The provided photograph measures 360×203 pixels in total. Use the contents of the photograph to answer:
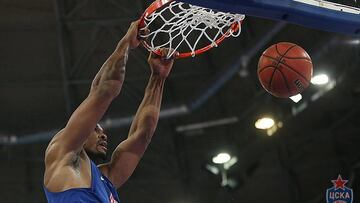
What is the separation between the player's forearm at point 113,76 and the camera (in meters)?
3.32

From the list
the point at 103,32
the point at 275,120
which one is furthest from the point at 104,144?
the point at 275,120

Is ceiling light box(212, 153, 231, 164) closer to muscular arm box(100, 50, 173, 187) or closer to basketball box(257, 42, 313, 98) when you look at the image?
basketball box(257, 42, 313, 98)

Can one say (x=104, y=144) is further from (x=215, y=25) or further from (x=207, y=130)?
(x=207, y=130)

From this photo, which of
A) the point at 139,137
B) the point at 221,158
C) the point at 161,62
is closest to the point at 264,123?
the point at 221,158

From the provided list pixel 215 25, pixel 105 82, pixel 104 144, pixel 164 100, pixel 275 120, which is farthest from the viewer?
pixel 164 100

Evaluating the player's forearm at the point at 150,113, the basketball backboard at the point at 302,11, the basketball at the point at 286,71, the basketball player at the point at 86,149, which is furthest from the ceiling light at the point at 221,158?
the basketball player at the point at 86,149

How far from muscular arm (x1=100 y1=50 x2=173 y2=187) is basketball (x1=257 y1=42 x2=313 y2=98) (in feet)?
2.82

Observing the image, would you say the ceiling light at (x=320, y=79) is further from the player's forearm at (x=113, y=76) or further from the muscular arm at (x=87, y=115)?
the muscular arm at (x=87, y=115)

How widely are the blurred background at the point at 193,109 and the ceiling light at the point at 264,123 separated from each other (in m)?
0.07

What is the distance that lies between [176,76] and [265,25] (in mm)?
2122

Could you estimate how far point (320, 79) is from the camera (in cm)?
970

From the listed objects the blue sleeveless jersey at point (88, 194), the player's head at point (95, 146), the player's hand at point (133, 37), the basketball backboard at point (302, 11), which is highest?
the basketball backboard at point (302, 11)

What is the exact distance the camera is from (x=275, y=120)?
416 inches

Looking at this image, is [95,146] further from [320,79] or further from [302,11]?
[320,79]
